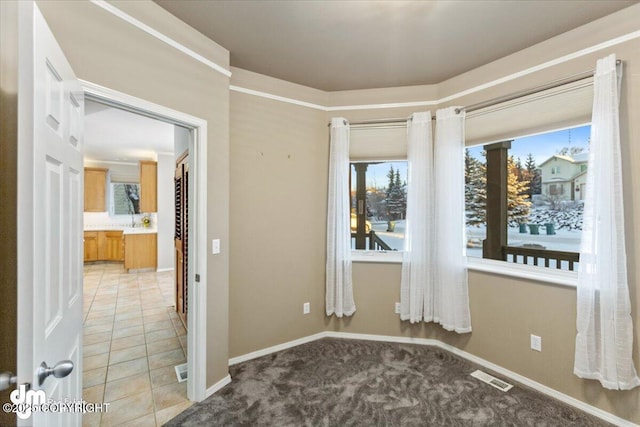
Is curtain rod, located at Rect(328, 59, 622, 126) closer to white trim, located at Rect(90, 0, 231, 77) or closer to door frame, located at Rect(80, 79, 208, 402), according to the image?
white trim, located at Rect(90, 0, 231, 77)

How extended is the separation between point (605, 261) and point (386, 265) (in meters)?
1.75

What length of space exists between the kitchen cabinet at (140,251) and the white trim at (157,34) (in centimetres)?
540

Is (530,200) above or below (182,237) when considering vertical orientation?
above

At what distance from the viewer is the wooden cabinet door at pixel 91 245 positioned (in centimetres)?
734

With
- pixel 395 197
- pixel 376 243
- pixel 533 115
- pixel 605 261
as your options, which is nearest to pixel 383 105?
pixel 395 197

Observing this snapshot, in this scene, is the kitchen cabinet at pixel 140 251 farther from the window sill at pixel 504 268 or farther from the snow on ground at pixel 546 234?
the snow on ground at pixel 546 234

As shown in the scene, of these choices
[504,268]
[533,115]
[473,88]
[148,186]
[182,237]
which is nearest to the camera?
[533,115]

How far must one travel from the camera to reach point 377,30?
2176 millimetres

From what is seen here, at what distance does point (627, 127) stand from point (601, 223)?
66 centimetres

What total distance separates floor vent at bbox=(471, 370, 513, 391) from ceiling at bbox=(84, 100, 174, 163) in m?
4.24

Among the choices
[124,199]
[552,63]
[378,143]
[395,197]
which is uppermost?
[552,63]

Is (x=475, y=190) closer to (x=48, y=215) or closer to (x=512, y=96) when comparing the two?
(x=512, y=96)

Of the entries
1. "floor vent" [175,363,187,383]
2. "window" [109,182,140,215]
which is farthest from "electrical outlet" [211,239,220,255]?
"window" [109,182,140,215]

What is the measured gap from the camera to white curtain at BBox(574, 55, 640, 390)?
1.89 m
